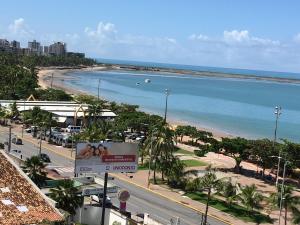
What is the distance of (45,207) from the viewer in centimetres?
A: 3950

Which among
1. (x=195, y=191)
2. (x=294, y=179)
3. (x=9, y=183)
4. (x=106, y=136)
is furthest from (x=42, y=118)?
(x=9, y=183)

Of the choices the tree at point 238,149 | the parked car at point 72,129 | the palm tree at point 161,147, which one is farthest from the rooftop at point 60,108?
the palm tree at point 161,147

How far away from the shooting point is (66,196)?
139ft

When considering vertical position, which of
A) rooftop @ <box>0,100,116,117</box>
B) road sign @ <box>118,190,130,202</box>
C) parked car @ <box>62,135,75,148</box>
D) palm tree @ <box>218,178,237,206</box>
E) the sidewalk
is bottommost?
the sidewalk

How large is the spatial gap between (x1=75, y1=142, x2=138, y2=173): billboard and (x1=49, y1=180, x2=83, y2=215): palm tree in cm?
158

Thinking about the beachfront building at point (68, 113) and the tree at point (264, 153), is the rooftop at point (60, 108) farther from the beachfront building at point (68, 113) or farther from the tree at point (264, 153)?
the tree at point (264, 153)

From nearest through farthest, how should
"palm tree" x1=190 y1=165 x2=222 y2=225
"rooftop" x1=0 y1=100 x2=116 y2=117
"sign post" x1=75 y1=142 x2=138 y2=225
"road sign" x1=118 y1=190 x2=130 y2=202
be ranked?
"sign post" x1=75 y1=142 x2=138 y2=225
"road sign" x1=118 y1=190 x2=130 y2=202
"palm tree" x1=190 y1=165 x2=222 y2=225
"rooftop" x1=0 y1=100 x2=116 y2=117

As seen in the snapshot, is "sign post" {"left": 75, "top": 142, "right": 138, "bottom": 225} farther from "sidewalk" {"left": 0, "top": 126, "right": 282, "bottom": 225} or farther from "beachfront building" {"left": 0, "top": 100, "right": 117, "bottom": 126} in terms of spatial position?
"beachfront building" {"left": 0, "top": 100, "right": 117, "bottom": 126}

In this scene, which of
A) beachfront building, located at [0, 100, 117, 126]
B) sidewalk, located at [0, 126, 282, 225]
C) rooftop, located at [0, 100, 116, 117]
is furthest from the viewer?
rooftop, located at [0, 100, 116, 117]

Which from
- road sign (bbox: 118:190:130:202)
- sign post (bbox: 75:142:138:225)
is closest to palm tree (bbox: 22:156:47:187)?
sign post (bbox: 75:142:138:225)

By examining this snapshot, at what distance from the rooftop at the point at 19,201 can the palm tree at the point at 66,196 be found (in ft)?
5.89

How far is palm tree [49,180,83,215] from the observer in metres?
42.4

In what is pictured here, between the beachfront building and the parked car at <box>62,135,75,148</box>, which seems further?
the beachfront building

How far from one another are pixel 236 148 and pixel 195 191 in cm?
1940
